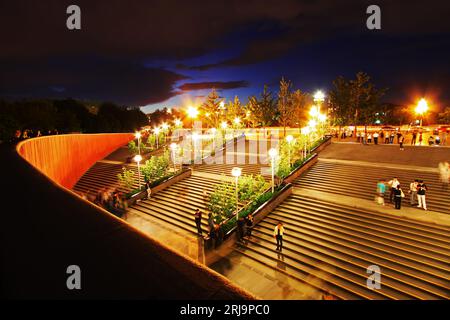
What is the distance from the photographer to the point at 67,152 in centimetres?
2262

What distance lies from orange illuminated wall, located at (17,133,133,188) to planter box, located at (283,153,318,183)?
12.9 m

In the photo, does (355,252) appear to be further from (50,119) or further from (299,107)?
(50,119)

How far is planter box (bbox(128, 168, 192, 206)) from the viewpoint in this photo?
17734 millimetres

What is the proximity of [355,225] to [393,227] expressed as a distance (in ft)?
4.74

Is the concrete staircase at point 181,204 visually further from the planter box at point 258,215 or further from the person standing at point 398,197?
the person standing at point 398,197

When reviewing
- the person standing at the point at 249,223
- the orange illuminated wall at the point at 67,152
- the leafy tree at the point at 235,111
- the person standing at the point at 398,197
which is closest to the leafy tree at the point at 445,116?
the leafy tree at the point at 235,111

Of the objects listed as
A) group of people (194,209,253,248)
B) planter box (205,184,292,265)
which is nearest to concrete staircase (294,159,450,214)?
planter box (205,184,292,265)

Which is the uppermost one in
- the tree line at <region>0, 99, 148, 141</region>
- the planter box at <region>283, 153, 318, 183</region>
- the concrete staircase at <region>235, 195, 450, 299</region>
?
the tree line at <region>0, 99, 148, 141</region>

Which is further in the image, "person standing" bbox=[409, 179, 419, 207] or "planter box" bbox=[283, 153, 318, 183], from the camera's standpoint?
"planter box" bbox=[283, 153, 318, 183]

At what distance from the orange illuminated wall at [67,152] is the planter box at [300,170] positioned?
1289 cm

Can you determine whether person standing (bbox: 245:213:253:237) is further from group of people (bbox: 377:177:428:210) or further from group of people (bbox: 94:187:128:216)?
group of people (bbox: 94:187:128:216)

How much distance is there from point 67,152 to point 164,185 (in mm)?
10038

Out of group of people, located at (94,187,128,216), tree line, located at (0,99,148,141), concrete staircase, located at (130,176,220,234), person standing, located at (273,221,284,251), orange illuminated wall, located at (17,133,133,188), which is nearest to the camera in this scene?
person standing, located at (273,221,284,251)

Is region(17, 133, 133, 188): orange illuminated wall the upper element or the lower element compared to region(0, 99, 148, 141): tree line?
lower
